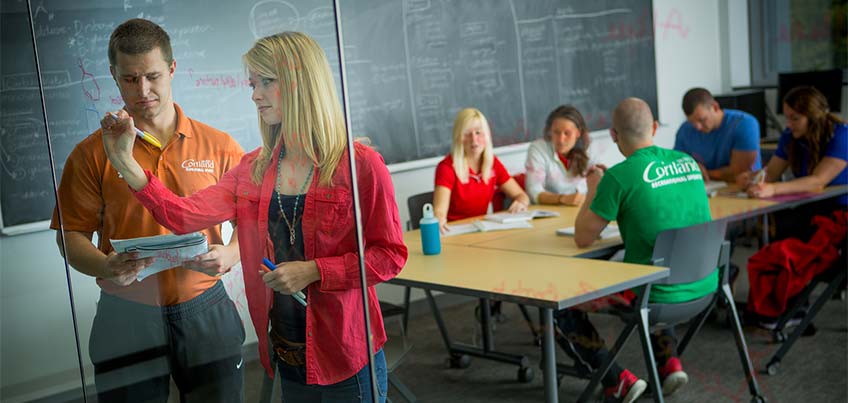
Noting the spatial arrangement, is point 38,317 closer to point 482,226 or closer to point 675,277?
point 675,277

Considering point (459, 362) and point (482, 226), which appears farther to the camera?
point (459, 362)

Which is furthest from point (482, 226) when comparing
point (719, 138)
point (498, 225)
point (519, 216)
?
point (719, 138)

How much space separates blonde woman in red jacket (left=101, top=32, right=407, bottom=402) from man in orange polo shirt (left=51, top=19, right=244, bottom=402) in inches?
0.8

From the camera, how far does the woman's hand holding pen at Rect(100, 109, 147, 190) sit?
1.01 m

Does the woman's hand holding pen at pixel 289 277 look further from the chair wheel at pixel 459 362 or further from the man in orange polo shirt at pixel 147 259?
the chair wheel at pixel 459 362

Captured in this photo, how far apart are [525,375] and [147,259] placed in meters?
2.74

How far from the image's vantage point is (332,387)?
1.23 metres

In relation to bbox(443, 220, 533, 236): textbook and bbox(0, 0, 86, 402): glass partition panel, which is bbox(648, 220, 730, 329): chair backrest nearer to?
bbox(443, 220, 533, 236): textbook

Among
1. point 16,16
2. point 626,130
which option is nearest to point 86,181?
point 16,16

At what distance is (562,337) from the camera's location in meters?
3.31

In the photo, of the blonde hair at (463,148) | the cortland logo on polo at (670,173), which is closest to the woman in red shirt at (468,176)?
the blonde hair at (463,148)

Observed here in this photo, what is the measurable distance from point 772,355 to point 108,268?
339cm

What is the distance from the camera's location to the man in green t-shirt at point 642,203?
301 centimetres

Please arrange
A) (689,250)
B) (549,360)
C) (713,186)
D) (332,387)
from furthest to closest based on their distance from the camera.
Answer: (713,186), (689,250), (549,360), (332,387)
